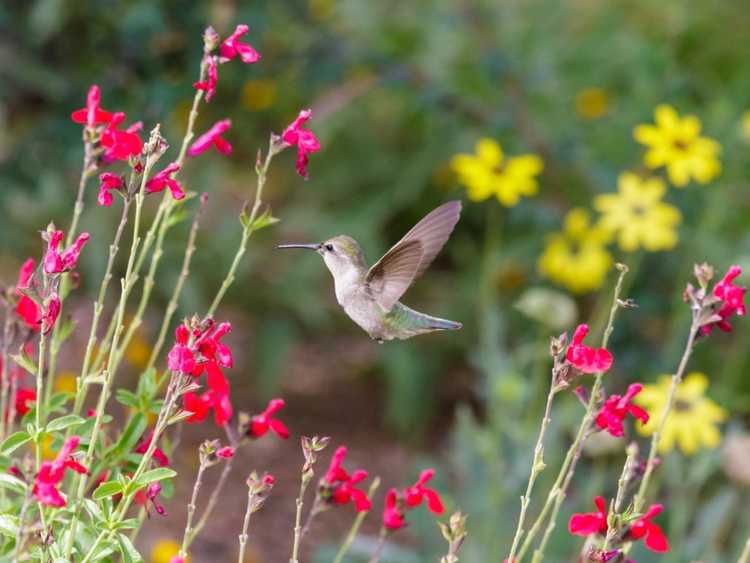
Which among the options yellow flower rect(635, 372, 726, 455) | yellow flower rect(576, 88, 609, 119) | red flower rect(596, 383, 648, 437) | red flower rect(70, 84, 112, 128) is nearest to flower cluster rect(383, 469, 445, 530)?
red flower rect(596, 383, 648, 437)

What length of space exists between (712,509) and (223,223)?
182 cm

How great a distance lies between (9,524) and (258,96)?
2.78 meters

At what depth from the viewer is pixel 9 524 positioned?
4.61 feet

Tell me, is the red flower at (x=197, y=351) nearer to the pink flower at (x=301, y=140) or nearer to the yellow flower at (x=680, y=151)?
the pink flower at (x=301, y=140)

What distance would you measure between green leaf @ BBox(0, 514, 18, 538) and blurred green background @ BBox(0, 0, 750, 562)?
1.49 meters

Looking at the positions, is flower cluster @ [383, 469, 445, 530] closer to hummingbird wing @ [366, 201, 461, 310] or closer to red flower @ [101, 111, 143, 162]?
hummingbird wing @ [366, 201, 461, 310]

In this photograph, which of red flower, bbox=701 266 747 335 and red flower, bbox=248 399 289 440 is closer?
red flower, bbox=701 266 747 335

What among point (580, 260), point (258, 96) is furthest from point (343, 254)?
point (258, 96)

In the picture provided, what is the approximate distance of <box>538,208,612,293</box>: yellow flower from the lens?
3.48 metres

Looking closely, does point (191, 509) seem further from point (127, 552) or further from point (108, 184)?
point (108, 184)

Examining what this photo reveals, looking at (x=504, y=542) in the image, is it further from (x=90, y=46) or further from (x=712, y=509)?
(x=90, y=46)

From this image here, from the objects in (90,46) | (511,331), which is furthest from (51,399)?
(511,331)

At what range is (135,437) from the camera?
162 centimetres

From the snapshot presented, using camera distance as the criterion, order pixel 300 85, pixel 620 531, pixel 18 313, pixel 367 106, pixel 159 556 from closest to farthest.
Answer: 1. pixel 620 531
2. pixel 18 313
3. pixel 159 556
4. pixel 300 85
5. pixel 367 106
